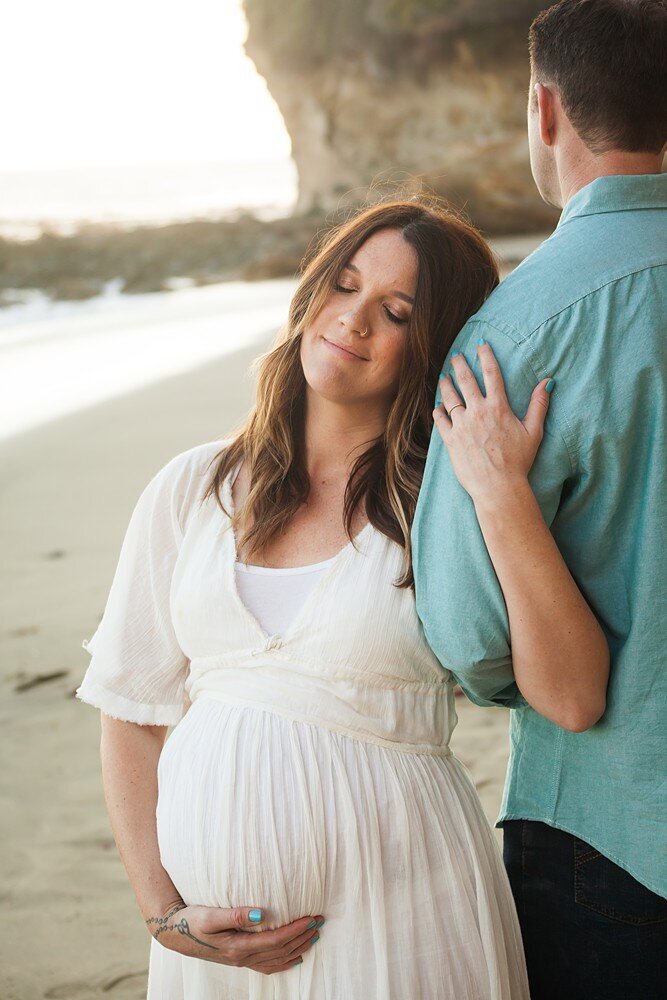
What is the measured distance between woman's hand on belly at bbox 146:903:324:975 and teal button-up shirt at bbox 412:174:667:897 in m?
0.49

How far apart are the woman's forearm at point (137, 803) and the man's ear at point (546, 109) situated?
1.34 m

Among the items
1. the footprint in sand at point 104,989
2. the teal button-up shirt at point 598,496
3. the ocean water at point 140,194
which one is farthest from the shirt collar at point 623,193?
A: the ocean water at point 140,194

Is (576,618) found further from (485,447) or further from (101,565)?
(101,565)

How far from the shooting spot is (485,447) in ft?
5.13

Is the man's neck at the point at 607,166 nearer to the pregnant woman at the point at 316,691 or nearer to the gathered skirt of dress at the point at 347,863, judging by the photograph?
the pregnant woman at the point at 316,691

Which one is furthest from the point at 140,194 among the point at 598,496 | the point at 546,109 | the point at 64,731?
the point at 598,496

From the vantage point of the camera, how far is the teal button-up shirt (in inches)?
59.8

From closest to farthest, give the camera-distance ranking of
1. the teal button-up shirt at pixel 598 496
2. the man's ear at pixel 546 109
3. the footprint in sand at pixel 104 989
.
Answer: the teal button-up shirt at pixel 598 496 < the man's ear at pixel 546 109 < the footprint in sand at pixel 104 989

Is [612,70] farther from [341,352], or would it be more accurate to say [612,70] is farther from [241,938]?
[241,938]

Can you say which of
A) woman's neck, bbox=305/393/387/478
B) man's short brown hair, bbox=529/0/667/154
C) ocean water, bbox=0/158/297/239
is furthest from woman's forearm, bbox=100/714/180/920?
ocean water, bbox=0/158/297/239

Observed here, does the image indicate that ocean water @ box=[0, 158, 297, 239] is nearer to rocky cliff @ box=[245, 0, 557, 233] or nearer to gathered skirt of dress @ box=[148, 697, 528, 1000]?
rocky cliff @ box=[245, 0, 557, 233]

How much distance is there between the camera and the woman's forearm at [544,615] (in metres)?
1.53

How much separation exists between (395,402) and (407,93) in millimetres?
27066

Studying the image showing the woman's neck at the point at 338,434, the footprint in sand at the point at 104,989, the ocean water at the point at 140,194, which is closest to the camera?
the woman's neck at the point at 338,434
